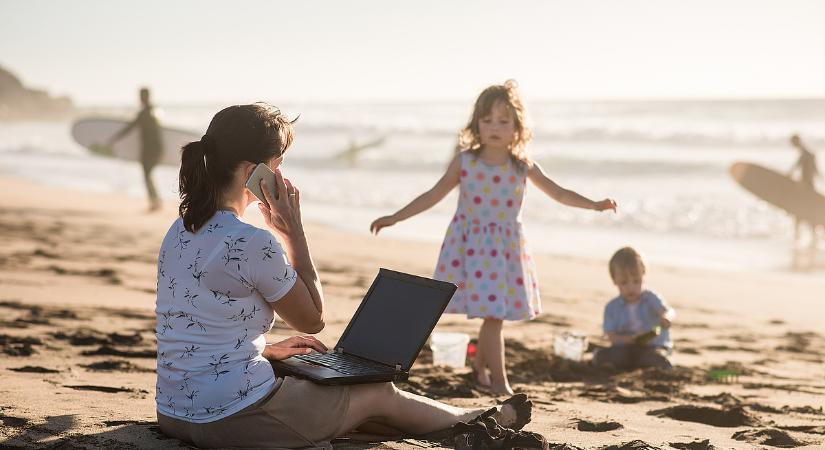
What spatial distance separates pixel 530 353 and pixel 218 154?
3.41 m

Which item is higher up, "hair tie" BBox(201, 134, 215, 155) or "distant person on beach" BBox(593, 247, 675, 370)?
"hair tie" BBox(201, 134, 215, 155)

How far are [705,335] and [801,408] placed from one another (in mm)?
2421

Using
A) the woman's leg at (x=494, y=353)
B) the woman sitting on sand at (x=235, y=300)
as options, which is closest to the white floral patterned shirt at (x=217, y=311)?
the woman sitting on sand at (x=235, y=300)

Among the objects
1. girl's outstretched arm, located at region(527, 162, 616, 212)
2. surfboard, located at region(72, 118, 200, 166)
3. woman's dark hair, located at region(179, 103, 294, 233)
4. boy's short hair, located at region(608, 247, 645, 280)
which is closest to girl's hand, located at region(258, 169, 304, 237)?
woman's dark hair, located at region(179, 103, 294, 233)

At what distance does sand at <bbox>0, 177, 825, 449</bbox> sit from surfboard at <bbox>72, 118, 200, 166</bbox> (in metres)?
4.40

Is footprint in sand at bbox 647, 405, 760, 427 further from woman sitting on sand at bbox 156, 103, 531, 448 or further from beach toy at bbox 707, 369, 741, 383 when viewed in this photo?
woman sitting on sand at bbox 156, 103, 531, 448

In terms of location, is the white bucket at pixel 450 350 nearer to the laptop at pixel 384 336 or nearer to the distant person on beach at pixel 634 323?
the distant person on beach at pixel 634 323

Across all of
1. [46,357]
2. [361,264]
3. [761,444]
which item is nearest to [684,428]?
[761,444]

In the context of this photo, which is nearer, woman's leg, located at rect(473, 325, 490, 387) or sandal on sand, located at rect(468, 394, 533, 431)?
sandal on sand, located at rect(468, 394, 533, 431)

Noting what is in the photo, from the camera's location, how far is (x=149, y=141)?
14.6 meters

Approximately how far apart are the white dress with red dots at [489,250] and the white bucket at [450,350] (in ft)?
1.35

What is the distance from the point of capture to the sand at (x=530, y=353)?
3.93 meters

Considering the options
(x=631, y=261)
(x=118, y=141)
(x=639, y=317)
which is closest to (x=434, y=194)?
(x=631, y=261)

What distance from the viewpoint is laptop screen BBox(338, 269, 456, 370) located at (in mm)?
3516
